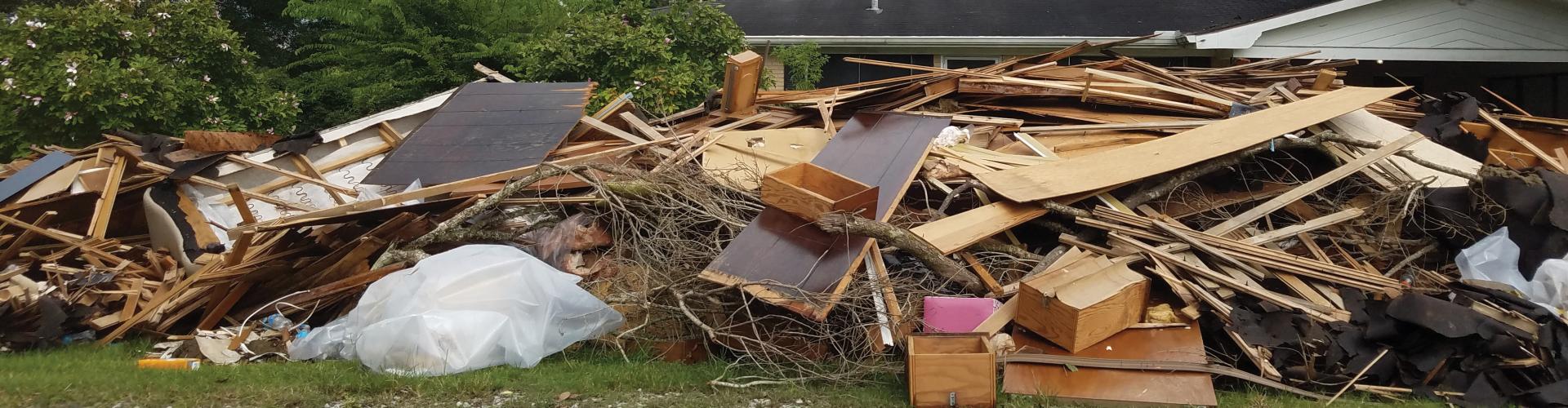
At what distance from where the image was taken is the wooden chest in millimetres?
4344

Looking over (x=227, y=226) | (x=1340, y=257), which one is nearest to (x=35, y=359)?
(x=227, y=226)

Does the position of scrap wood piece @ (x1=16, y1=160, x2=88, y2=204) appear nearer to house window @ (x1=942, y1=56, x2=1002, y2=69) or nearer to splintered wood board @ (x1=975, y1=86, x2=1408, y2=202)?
splintered wood board @ (x1=975, y1=86, x2=1408, y2=202)

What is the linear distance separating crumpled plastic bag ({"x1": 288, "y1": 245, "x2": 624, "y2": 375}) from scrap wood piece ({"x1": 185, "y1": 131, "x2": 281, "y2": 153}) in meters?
2.87

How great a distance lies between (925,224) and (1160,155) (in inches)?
70.8

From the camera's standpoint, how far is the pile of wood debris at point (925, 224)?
177 inches

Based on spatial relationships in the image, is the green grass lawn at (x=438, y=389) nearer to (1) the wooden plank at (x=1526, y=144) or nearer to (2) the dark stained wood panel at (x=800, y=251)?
(2) the dark stained wood panel at (x=800, y=251)

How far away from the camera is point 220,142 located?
7.02 meters

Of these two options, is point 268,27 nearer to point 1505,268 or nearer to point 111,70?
point 111,70

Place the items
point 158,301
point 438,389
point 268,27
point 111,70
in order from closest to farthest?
point 438,389 < point 158,301 < point 111,70 < point 268,27

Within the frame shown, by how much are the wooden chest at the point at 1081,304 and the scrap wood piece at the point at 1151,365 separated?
8 centimetres

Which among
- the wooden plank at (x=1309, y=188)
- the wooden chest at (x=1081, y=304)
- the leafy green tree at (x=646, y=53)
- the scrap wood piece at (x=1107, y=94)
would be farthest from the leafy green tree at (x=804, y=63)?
the wooden chest at (x=1081, y=304)

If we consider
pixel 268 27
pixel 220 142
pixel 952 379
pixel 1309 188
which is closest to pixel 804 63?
pixel 220 142

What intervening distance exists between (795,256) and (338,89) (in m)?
10.7

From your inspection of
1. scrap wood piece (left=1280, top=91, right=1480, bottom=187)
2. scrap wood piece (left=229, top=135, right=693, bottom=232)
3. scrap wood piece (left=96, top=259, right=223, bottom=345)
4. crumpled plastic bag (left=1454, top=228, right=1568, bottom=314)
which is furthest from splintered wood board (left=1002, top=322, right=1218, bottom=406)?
scrap wood piece (left=96, top=259, right=223, bottom=345)
